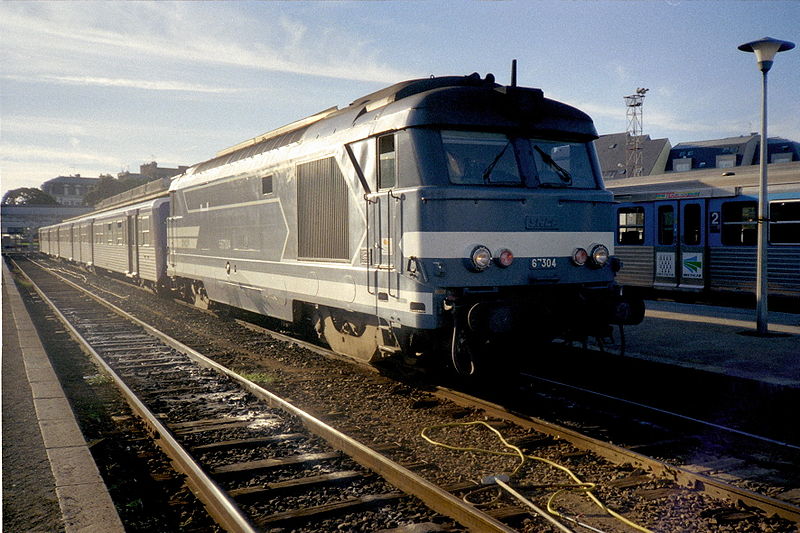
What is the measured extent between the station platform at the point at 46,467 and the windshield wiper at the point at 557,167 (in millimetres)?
5378

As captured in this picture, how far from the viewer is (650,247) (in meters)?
17.6

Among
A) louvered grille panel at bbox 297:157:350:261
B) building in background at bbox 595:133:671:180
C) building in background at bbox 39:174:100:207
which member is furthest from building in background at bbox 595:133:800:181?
building in background at bbox 39:174:100:207

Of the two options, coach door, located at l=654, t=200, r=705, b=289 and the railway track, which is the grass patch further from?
coach door, located at l=654, t=200, r=705, b=289

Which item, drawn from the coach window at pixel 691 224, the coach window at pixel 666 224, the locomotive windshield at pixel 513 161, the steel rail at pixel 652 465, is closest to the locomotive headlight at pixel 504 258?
the locomotive windshield at pixel 513 161

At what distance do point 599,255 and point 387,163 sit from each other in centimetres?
259

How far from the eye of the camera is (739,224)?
51.1 ft

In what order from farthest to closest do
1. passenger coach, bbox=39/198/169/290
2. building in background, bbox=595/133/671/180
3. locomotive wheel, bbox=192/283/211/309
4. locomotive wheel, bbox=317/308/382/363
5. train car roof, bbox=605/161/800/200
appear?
building in background, bbox=595/133/671/180 → passenger coach, bbox=39/198/169/290 → locomotive wheel, bbox=192/283/211/309 → train car roof, bbox=605/161/800/200 → locomotive wheel, bbox=317/308/382/363

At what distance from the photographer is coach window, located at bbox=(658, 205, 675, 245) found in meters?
17.1

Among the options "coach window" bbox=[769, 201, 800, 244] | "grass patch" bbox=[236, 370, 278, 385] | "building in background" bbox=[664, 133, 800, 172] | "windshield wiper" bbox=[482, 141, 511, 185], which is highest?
"building in background" bbox=[664, 133, 800, 172]

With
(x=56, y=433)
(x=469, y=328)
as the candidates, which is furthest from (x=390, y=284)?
(x=56, y=433)

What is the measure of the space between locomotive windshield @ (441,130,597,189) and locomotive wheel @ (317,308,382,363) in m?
2.04

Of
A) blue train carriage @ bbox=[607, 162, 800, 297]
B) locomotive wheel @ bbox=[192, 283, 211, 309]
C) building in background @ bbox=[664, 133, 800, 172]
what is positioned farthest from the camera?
building in background @ bbox=[664, 133, 800, 172]

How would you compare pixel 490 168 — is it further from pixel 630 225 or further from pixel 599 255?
pixel 630 225

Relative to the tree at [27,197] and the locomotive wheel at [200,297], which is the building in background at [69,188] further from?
the locomotive wheel at [200,297]
